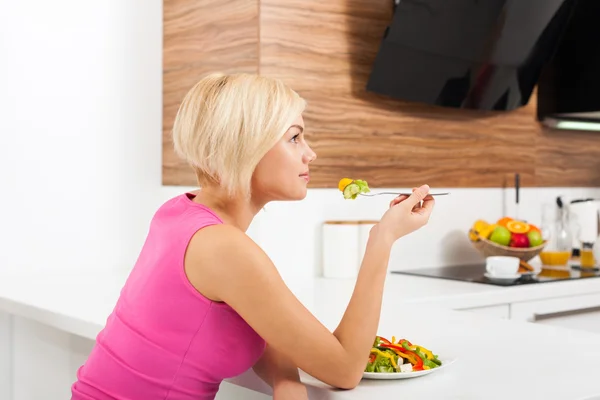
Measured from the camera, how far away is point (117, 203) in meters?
2.47

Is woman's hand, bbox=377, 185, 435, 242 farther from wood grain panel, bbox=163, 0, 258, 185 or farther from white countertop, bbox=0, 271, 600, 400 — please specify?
wood grain panel, bbox=163, 0, 258, 185

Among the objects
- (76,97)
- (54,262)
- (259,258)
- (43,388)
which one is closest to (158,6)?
(76,97)

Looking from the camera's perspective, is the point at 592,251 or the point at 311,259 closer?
the point at 311,259

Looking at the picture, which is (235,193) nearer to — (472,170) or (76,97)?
(76,97)

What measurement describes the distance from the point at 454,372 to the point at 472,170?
1.73 m

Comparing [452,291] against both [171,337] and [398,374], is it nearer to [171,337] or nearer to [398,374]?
[398,374]

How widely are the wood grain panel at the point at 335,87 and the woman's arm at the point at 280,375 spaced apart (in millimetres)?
1145

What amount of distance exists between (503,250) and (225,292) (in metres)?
1.62

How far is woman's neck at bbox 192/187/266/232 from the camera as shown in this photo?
1.35 metres

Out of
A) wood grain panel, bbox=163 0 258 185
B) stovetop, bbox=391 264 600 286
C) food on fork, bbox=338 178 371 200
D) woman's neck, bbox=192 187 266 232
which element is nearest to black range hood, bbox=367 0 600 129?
wood grain panel, bbox=163 0 258 185

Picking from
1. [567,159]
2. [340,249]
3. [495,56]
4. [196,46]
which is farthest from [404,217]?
[567,159]

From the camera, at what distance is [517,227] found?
2.65m

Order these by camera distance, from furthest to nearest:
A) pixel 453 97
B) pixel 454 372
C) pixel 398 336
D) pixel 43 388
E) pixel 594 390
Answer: pixel 453 97, pixel 43 388, pixel 398 336, pixel 454 372, pixel 594 390

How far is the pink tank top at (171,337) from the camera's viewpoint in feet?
4.07
